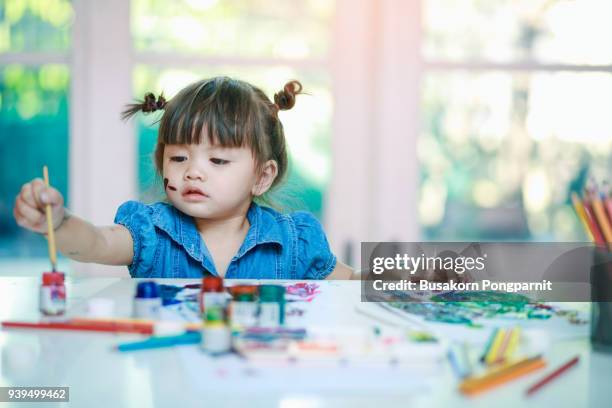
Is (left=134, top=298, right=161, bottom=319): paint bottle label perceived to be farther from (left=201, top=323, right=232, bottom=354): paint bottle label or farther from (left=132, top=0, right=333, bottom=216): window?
(left=132, top=0, right=333, bottom=216): window

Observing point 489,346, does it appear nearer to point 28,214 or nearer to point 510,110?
point 28,214

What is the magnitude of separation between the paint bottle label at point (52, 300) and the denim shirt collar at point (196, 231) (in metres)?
0.43

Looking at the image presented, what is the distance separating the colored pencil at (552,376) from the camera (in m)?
0.55

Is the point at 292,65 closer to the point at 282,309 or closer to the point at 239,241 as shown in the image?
the point at 239,241

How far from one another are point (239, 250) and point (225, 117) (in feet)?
0.73

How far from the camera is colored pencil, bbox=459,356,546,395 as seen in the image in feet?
1.80

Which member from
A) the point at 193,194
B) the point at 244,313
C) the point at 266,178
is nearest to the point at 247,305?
the point at 244,313

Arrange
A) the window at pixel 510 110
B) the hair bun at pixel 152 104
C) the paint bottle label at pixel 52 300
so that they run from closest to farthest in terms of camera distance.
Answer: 1. the paint bottle label at pixel 52 300
2. the hair bun at pixel 152 104
3. the window at pixel 510 110

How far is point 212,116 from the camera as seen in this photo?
45.7 inches

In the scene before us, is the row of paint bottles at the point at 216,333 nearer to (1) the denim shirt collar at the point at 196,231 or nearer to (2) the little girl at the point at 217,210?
(2) the little girl at the point at 217,210

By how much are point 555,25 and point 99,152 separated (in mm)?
1478

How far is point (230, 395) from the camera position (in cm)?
53

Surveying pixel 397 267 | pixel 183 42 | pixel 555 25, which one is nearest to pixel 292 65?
pixel 183 42

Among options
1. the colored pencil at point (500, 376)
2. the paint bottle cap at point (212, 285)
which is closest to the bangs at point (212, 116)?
the paint bottle cap at point (212, 285)
